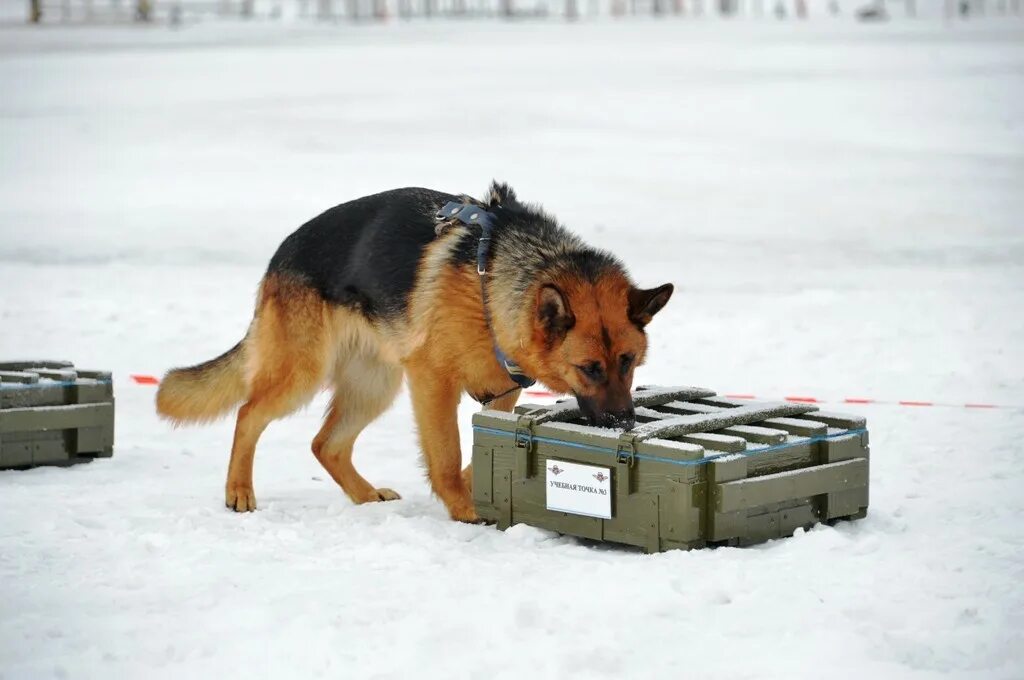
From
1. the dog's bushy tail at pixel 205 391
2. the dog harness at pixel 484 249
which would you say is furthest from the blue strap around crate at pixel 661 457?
→ the dog's bushy tail at pixel 205 391

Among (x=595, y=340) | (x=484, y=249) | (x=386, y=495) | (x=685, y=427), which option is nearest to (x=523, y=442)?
(x=595, y=340)

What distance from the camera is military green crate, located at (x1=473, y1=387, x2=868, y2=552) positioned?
5.05 meters

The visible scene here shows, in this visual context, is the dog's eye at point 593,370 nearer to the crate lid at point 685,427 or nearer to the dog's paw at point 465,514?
the crate lid at point 685,427

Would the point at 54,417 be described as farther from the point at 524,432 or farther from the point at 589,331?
the point at 589,331

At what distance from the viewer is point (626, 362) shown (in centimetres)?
532

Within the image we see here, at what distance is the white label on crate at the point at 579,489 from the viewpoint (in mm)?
5227

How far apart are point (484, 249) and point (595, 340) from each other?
0.76 m

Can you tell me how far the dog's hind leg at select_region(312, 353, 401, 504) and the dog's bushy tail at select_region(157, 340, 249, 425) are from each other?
0.46 metres

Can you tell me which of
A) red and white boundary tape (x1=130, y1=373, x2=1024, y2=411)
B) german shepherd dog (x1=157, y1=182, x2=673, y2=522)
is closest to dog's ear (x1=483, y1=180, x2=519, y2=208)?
german shepherd dog (x1=157, y1=182, x2=673, y2=522)

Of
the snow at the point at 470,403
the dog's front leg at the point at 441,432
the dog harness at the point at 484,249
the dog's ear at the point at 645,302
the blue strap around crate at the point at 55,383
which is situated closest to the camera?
the snow at the point at 470,403

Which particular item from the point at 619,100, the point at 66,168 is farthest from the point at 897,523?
the point at 619,100

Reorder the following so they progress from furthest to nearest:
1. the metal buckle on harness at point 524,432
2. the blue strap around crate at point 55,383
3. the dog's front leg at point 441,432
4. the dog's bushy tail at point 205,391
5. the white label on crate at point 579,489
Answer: the blue strap around crate at point 55,383 → the dog's bushy tail at point 205,391 → the dog's front leg at point 441,432 → the metal buckle on harness at point 524,432 → the white label on crate at point 579,489

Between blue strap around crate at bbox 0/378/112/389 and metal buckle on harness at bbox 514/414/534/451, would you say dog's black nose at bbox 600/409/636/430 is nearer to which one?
metal buckle on harness at bbox 514/414/534/451

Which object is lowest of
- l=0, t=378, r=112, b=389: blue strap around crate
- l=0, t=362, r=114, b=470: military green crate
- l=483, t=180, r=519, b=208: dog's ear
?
l=0, t=362, r=114, b=470: military green crate
